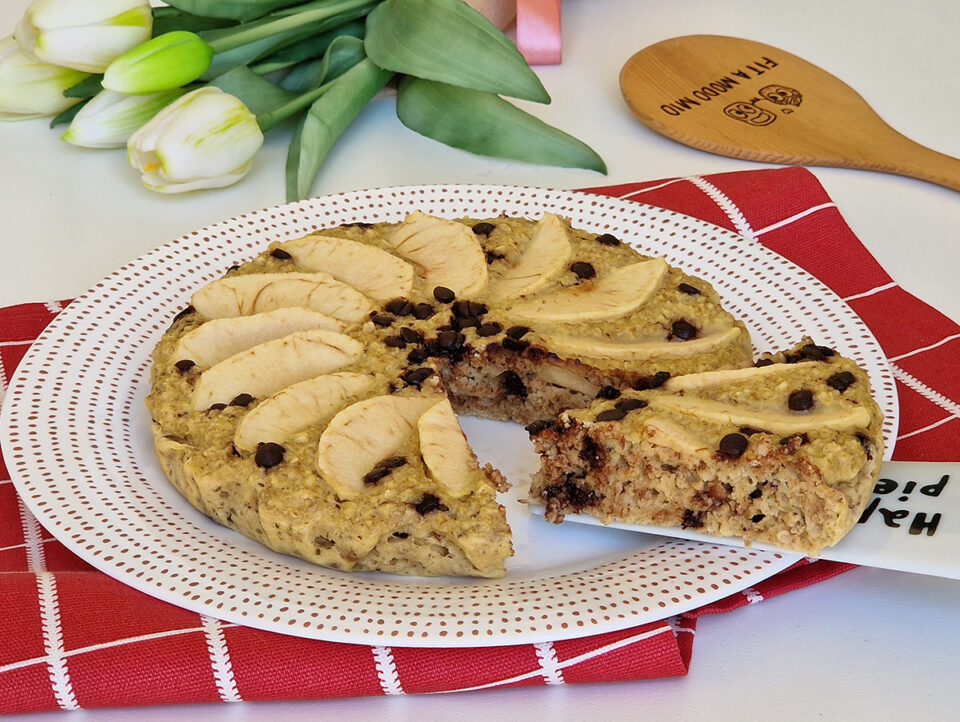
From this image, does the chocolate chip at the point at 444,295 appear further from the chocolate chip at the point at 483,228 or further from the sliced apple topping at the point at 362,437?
the sliced apple topping at the point at 362,437

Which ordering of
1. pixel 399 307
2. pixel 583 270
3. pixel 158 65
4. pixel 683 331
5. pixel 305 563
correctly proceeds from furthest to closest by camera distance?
pixel 158 65 → pixel 583 270 → pixel 399 307 → pixel 683 331 → pixel 305 563

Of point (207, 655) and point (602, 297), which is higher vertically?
point (602, 297)

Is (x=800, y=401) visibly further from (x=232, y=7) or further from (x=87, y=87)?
(x=87, y=87)

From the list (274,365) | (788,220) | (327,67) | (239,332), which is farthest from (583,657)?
(327,67)

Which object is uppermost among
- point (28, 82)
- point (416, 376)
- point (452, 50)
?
point (452, 50)

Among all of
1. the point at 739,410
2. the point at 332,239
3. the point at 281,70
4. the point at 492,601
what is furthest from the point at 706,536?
the point at 281,70

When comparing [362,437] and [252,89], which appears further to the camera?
[252,89]

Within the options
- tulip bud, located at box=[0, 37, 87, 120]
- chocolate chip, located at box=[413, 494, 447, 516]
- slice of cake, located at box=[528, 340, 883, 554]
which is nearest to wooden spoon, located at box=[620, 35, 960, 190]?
slice of cake, located at box=[528, 340, 883, 554]

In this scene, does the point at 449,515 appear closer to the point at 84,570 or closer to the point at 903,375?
the point at 84,570
